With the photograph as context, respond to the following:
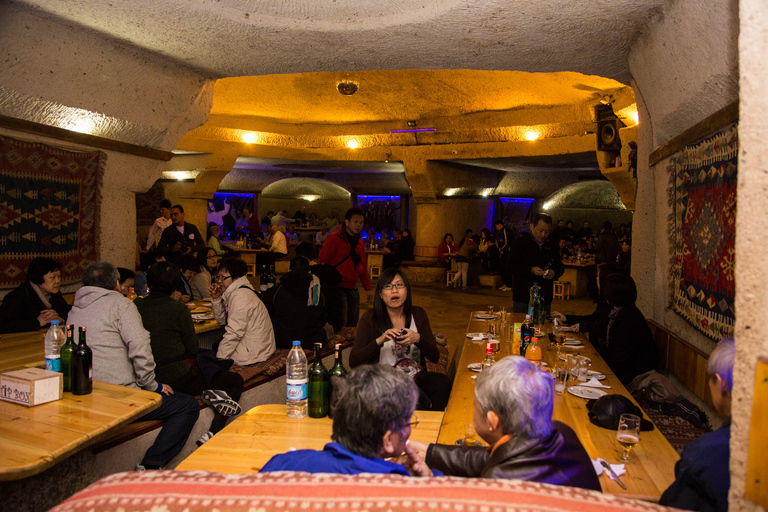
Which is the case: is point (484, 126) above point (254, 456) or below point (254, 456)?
above

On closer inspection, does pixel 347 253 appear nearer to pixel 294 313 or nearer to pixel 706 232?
pixel 294 313

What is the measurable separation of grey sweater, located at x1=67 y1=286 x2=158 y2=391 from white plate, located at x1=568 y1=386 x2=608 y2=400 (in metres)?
2.36

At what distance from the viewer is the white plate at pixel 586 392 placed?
2.75 meters

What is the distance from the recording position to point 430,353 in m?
3.57

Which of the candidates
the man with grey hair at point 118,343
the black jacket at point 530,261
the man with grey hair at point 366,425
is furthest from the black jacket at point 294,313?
the man with grey hair at point 366,425

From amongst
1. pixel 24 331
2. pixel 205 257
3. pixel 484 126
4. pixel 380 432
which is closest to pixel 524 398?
pixel 380 432

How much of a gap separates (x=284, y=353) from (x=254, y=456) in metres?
2.60

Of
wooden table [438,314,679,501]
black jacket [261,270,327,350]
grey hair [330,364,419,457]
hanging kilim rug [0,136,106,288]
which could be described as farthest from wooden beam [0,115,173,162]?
grey hair [330,364,419,457]

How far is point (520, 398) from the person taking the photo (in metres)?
1.61

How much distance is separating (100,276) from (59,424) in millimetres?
1123

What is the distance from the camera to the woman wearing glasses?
3.43m

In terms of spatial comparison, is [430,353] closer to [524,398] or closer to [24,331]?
[524,398]

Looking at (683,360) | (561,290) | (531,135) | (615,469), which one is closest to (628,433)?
(615,469)

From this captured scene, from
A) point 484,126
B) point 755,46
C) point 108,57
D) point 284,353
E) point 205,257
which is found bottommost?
point 284,353
